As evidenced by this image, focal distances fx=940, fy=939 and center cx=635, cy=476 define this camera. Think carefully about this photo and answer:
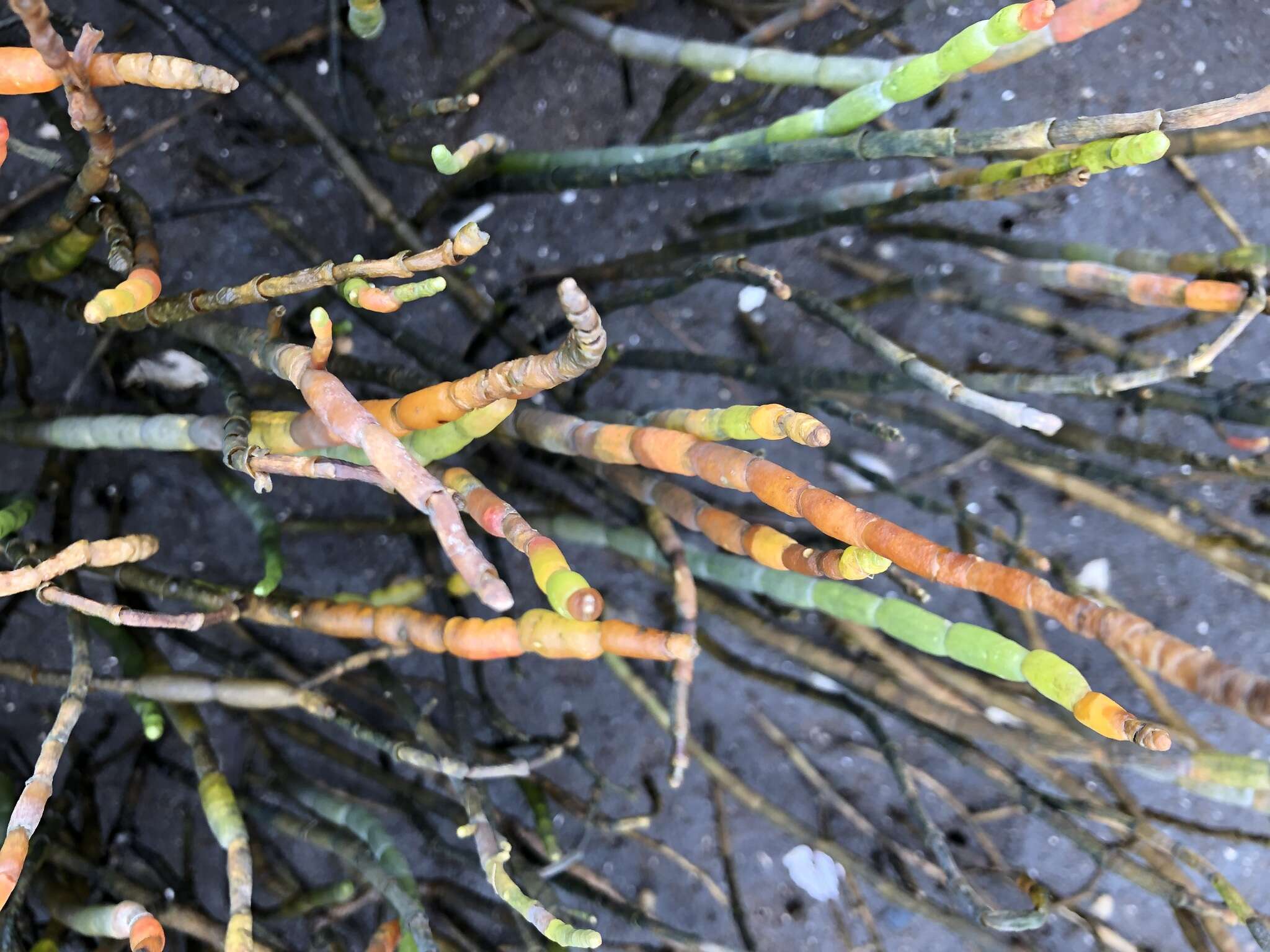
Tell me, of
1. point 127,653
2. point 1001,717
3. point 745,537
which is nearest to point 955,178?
point 745,537

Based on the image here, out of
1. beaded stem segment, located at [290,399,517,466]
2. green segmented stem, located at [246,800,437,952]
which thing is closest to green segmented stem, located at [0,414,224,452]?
beaded stem segment, located at [290,399,517,466]

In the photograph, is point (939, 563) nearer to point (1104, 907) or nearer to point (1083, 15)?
point (1083, 15)

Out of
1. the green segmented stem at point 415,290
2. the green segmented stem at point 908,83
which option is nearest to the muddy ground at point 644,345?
the green segmented stem at point 908,83

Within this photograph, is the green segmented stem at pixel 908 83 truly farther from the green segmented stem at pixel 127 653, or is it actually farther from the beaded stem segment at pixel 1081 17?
the green segmented stem at pixel 127 653

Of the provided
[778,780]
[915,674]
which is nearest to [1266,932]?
[915,674]

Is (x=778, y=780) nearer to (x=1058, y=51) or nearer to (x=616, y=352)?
(x=616, y=352)
